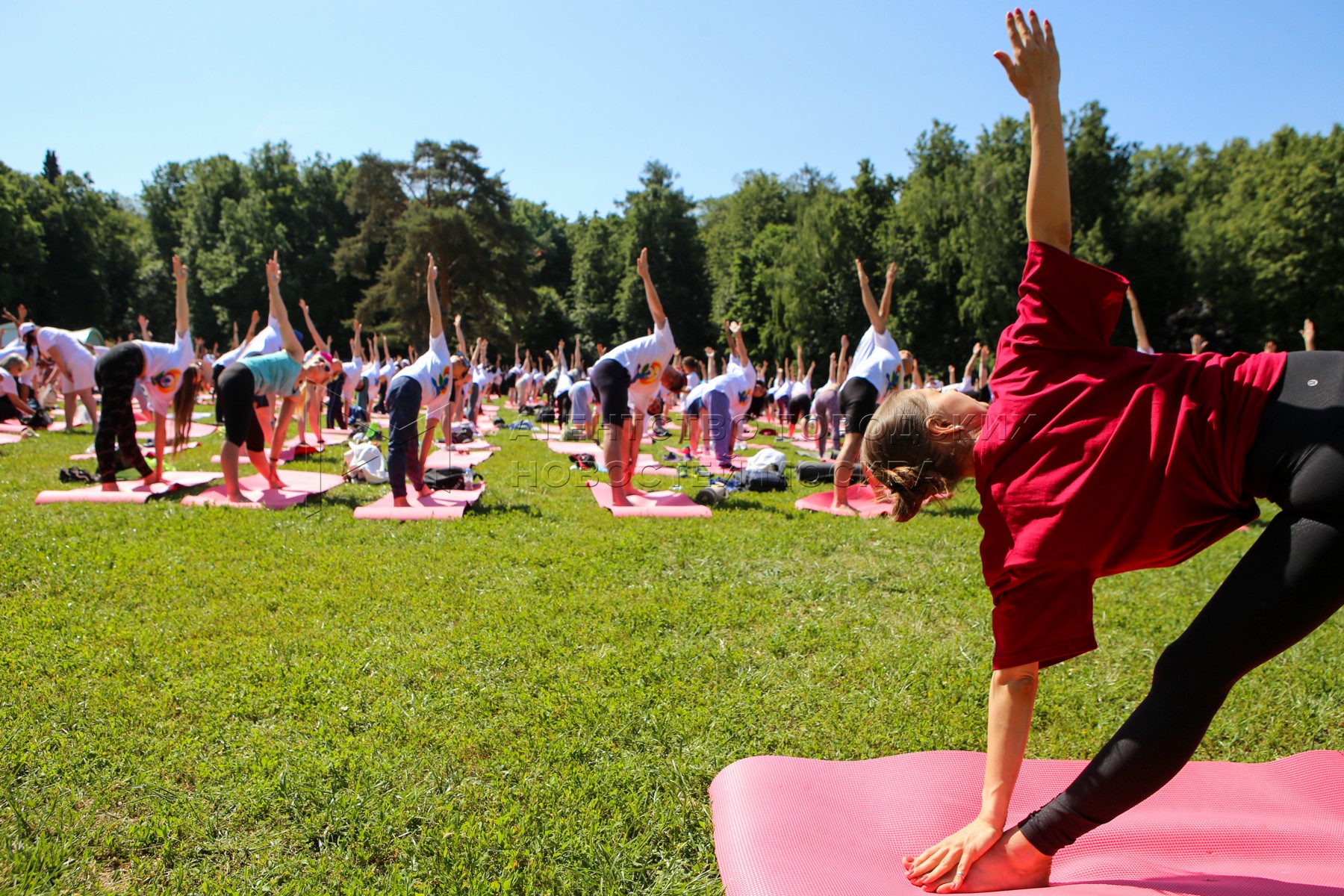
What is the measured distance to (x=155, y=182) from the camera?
52.5m

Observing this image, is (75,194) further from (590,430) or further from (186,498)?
(186,498)

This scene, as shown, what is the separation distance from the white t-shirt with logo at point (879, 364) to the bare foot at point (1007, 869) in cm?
642

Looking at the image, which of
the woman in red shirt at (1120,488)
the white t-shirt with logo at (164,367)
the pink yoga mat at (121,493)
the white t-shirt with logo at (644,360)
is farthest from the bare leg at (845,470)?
the white t-shirt with logo at (164,367)

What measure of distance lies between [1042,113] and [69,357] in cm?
1387

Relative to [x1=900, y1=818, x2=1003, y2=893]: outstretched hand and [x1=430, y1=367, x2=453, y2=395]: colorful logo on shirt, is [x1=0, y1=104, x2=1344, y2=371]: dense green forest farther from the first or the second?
[x1=900, y1=818, x2=1003, y2=893]: outstretched hand

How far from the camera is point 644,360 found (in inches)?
332

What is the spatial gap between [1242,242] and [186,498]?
4046 centimetres

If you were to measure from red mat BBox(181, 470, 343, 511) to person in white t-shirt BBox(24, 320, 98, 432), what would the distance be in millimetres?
4550

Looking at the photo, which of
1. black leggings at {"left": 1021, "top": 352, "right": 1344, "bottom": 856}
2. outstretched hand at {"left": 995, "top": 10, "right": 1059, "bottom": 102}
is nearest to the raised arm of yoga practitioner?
outstretched hand at {"left": 995, "top": 10, "right": 1059, "bottom": 102}

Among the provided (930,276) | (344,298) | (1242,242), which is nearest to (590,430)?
(930,276)

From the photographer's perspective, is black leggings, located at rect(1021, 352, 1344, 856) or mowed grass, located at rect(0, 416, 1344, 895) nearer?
black leggings, located at rect(1021, 352, 1344, 856)

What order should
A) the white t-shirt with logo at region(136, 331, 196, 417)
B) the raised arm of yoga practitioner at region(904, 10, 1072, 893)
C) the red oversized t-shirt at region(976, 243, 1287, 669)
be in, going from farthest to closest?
the white t-shirt with logo at region(136, 331, 196, 417), the raised arm of yoga practitioner at region(904, 10, 1072, 893), the red oversized t-shirt at region(976, 243, 1287, 669)

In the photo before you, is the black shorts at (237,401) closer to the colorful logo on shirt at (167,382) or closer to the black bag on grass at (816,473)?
the colorful logo on shirt at (167,382)

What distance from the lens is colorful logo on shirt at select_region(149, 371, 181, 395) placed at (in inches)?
334
